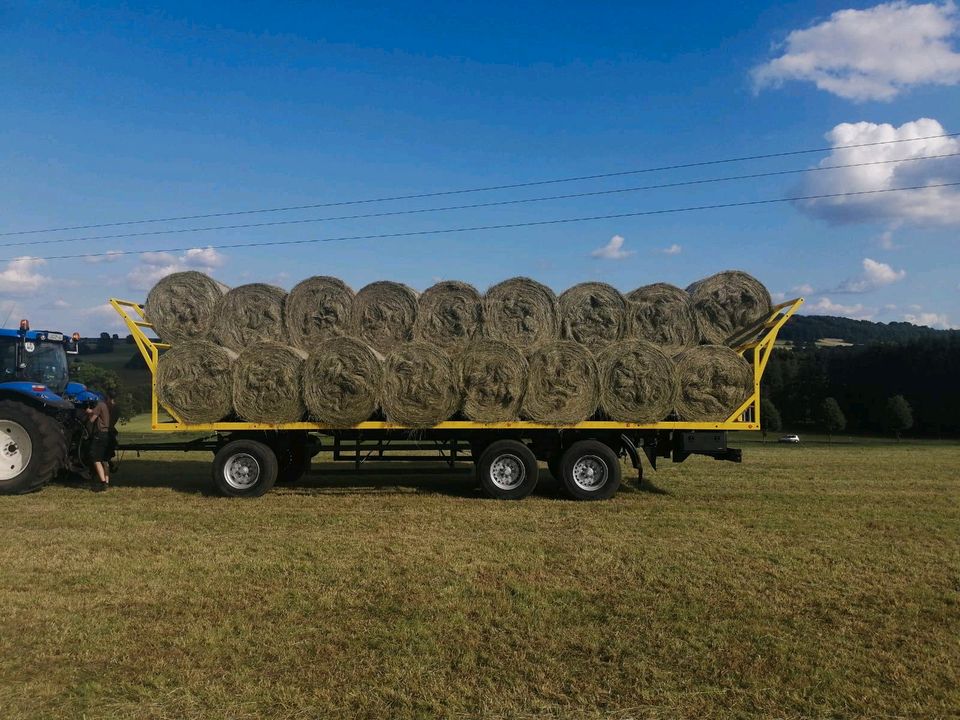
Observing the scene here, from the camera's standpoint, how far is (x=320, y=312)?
30.4ft

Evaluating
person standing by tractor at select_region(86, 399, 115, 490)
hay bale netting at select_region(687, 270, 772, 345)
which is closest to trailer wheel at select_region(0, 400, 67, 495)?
person standing by tractor at select_region(86, 399, 115, 490)

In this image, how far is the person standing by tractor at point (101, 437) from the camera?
30.7ft

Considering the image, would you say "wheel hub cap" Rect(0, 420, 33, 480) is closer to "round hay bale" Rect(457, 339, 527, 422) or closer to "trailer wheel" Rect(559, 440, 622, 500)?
"round hay bale" Rect(457, 339, 527, 422)

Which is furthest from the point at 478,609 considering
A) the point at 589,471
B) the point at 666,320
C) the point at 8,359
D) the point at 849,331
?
the point at 849,331

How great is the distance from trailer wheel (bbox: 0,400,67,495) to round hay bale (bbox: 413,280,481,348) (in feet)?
15.6

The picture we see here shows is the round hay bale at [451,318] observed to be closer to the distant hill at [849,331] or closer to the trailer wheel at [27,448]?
the trailer wheel at [27,448]

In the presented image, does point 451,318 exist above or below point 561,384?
above

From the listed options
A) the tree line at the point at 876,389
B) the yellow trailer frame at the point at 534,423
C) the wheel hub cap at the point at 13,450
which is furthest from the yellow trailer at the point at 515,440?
the tree line at the point at 876,389

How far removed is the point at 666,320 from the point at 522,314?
6.17 ft

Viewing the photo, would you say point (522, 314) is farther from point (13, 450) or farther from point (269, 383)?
point (13, 450)

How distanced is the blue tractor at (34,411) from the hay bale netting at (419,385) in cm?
431

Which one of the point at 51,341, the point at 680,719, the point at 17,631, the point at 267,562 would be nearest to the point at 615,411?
the point at 267,562

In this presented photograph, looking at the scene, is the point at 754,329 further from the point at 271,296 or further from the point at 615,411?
the point at 271,296

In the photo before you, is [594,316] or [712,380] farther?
[594,316]
